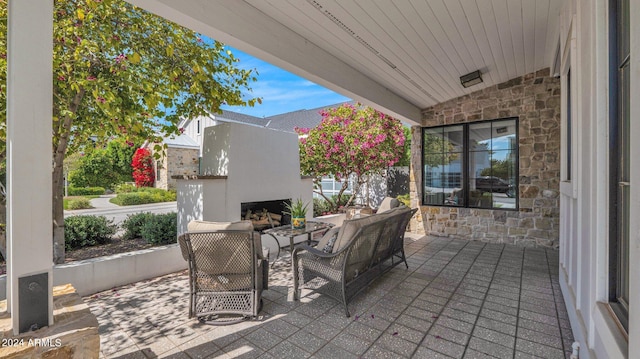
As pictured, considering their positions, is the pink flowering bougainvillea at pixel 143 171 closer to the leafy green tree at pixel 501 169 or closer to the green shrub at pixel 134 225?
the green shrub at pixel 134 225

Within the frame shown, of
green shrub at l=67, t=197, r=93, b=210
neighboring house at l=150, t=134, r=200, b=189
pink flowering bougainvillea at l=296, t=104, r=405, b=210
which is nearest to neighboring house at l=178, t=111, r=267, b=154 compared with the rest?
neighboring house at l=150, t=134, r=200, b=189

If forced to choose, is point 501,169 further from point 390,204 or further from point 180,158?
point 180,158

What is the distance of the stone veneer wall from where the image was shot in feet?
18.6

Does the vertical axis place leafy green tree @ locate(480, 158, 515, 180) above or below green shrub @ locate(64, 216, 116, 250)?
above

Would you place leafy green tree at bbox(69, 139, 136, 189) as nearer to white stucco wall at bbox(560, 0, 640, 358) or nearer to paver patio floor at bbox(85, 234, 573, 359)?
paver patio floor at bbox(85, 234, 573, 359)

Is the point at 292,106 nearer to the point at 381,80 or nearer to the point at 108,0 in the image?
the point at 381,80

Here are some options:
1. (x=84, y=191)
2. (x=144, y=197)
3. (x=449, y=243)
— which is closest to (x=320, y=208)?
(x=449, y=243)

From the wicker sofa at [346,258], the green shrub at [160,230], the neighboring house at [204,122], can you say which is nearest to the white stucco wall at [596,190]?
the wicker sofa at [346,258]

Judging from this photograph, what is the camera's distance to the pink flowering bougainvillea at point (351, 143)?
8133mm

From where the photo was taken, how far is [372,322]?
9.02ft

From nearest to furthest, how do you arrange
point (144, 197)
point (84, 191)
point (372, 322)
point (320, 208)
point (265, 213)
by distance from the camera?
1. point (372, 322)
2. point (265, 213)
3. point (320, 208)
4. point (144, 197)
5. point (84, 191)

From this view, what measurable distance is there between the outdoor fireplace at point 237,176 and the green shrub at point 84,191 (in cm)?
1674

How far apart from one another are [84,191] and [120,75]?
17909 mm

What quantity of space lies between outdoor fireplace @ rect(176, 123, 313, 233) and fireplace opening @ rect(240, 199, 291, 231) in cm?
2
